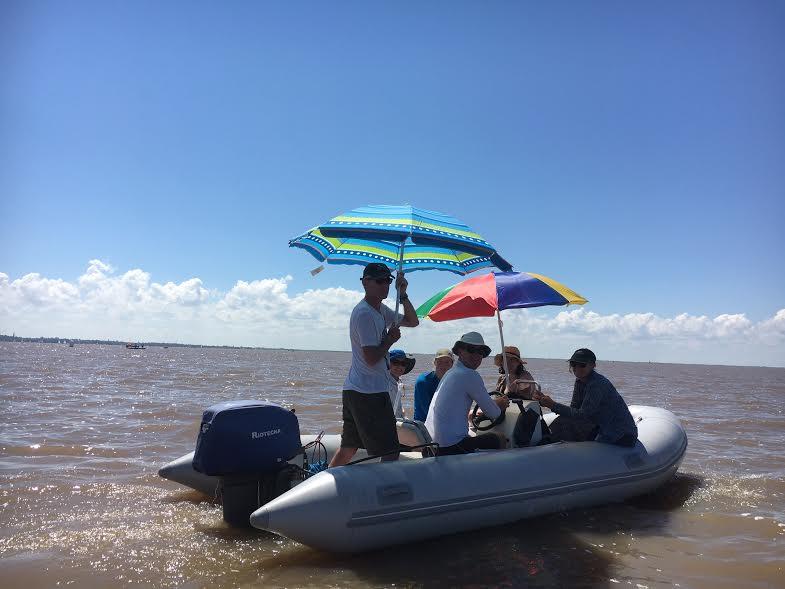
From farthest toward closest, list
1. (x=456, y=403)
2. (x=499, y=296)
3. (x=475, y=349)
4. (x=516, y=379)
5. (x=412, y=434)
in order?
(x=516, y=379) → (x=499, y=296) → (x=412, y=434) → (x=456, y=403) → (x=475, y=349)

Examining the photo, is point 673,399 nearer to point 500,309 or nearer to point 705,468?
point 705,468

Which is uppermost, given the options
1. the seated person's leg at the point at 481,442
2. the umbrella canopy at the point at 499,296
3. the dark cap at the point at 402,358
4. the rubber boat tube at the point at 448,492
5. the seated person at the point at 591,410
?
the umbrella canopy at the point at 499,296

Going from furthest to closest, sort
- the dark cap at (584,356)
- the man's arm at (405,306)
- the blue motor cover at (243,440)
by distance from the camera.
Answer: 1. the dark cap at (584,356)
2. the man's arm at (405,306)
3. the blue motor cover at (243,440)

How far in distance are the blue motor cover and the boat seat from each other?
38.9 inches

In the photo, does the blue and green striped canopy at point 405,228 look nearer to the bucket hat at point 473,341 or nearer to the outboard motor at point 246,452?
the bucket hat at point 473,341

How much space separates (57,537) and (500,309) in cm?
397

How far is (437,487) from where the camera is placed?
13.2 feet

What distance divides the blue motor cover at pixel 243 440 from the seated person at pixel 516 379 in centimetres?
223

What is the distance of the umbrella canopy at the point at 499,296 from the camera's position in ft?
17.3

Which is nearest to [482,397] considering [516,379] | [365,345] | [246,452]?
[365,345]

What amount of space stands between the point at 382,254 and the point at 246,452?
1.92 m

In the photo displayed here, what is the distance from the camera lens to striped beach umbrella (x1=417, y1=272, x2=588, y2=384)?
5.29 metres

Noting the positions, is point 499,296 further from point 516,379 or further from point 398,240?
point 398,240

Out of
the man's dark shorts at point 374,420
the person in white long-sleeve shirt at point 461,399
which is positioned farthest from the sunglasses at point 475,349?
the man's dark shorts at point 374,420
